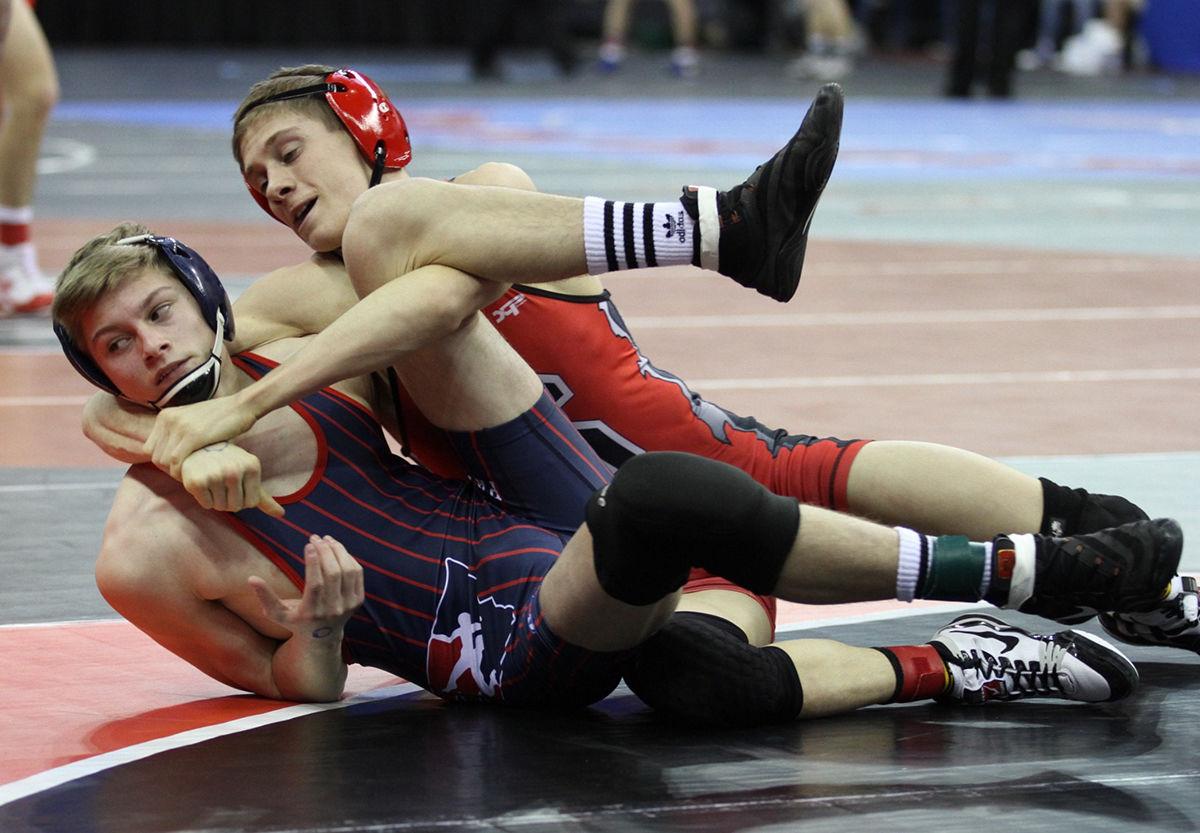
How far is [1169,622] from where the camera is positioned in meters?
3.22

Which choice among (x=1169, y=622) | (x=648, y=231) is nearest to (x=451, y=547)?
(x=648, y=231)

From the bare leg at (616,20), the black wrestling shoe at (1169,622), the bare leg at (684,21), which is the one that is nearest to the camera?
the black wrestling shoe at (1169,622)

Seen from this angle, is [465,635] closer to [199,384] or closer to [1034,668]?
[199,384]

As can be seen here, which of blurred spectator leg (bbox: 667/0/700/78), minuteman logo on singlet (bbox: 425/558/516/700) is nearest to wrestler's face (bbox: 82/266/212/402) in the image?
minuteman logo on singlet (bbox: 425/558/516/700)

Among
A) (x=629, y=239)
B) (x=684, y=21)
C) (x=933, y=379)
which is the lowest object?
(x=684, y=21)

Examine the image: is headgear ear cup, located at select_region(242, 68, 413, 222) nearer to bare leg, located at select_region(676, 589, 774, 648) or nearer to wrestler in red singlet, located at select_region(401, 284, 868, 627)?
wrestler in red singlet, located at select_region(401, 284, 868, 627)

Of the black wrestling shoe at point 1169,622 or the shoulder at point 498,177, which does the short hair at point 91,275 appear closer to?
the shoulder at point 498,177

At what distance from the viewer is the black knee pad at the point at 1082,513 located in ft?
10.7

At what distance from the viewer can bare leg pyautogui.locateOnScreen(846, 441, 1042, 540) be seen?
10.8 feet

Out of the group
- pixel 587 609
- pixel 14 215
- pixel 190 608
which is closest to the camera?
pixel 587 609

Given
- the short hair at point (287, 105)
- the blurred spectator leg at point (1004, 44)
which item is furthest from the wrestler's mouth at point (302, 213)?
the blurred spectator leg at point (1004, 44)

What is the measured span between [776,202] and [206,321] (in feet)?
2.82

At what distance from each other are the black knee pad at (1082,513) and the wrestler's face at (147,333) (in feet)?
4.46

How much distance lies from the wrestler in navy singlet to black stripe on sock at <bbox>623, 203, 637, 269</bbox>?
25 cm
